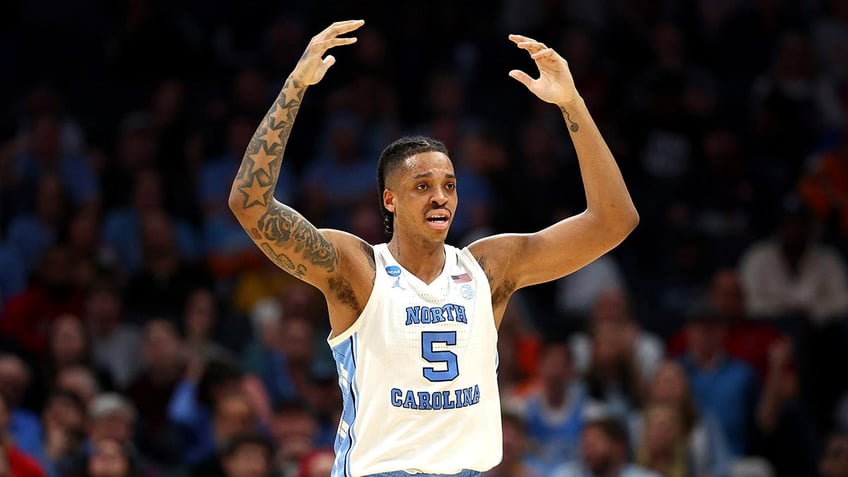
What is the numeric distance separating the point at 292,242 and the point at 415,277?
58cm

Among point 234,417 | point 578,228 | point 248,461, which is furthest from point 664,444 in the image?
point 578,228

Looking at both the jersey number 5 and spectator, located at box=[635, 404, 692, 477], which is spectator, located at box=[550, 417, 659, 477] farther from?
the jersey number 5

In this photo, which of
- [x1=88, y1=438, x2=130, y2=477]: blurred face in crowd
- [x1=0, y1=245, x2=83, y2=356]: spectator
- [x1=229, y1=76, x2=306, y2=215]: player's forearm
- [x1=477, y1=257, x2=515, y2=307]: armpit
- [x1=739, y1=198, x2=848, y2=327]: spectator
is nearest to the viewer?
[x1=229, y1=76, x2=306, y2=215]: player's forearm

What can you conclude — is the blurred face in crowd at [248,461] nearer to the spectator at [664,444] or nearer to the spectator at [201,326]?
the spectator at [201,326]

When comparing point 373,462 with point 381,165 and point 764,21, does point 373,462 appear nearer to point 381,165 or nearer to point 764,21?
point 381,165

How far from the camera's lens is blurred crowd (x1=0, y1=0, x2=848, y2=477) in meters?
10.7

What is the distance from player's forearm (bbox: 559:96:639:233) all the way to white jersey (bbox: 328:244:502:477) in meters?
0.76

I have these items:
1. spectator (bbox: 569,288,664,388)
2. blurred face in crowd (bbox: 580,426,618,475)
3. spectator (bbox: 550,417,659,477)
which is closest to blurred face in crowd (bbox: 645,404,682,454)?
spectator (bbox: 550,417,659,477)

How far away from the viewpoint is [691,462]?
10.6 metres

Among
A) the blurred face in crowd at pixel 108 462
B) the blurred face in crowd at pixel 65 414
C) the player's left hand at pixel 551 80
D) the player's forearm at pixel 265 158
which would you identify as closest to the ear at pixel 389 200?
the player's forearm at pixel 265 158

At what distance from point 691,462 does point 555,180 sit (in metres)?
3.57

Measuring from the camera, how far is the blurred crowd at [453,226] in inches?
423

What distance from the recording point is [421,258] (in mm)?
5973

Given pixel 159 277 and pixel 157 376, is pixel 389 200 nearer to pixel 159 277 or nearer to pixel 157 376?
pixel 157 376
